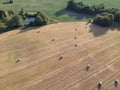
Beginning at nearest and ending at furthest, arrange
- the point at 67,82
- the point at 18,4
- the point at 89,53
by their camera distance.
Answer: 1. the point at 67,82
2. the point at 89,53
3. the point at 18,4

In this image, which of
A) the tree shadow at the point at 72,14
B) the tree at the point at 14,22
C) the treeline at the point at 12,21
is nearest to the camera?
the treeline at the point at 12,21

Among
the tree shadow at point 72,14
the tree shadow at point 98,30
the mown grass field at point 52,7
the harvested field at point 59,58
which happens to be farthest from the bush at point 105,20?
the tree shadow at point 72,14

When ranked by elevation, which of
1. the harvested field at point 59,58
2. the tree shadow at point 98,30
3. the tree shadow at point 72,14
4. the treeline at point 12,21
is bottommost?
the tree shadow at point 72,14

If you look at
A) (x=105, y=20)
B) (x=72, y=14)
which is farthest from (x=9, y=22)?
(x=105, y=20)

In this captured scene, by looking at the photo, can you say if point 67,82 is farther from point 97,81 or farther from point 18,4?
point 18,4

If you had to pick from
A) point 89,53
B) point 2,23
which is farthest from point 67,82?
point 2,23

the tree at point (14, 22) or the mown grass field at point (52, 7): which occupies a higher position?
the tree at point (14, 22)

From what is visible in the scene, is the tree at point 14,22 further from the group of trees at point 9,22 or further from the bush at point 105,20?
the bush at point 105,20
